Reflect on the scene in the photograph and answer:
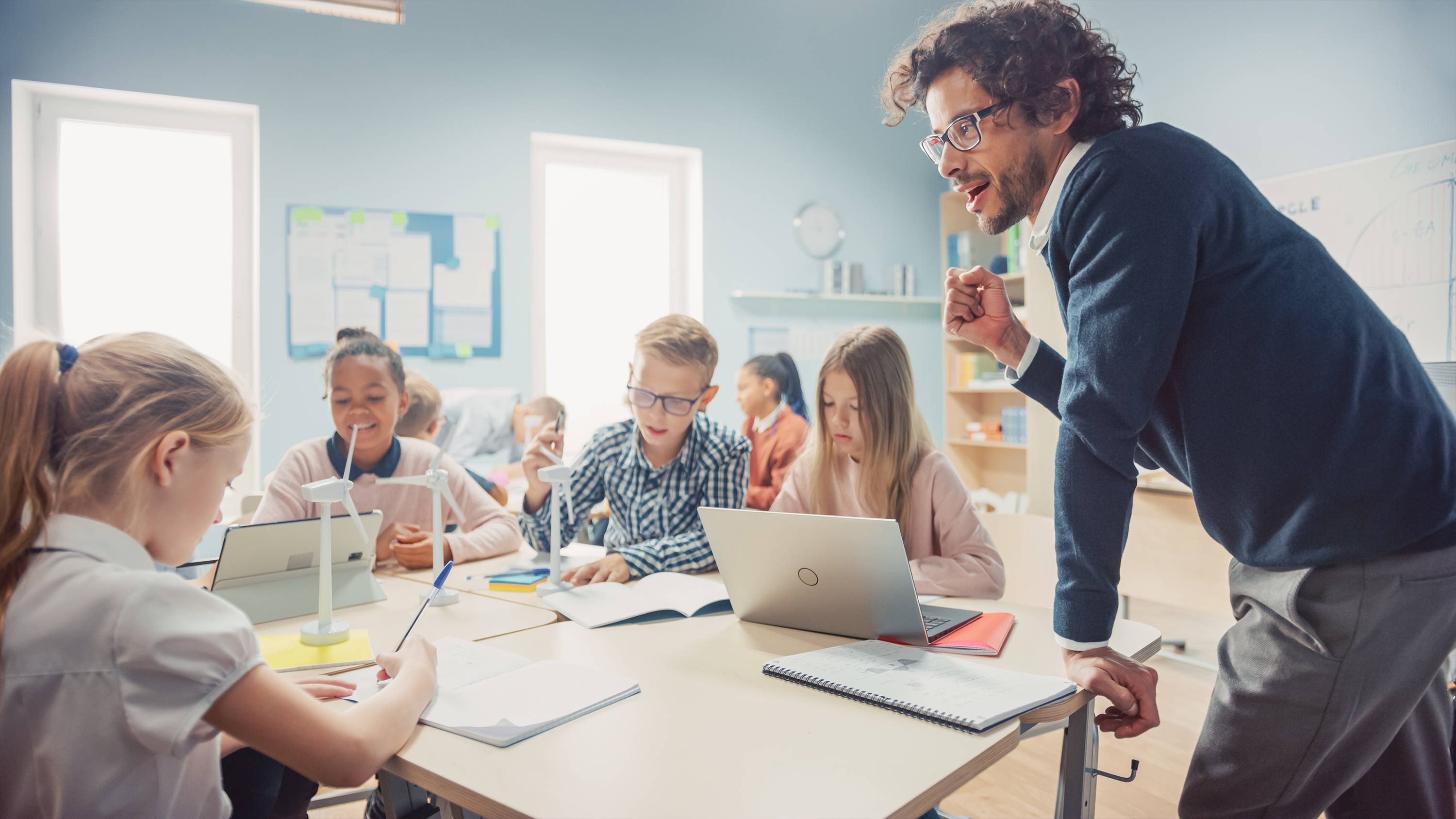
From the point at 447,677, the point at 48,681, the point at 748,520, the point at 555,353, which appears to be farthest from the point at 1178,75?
the point at 48,681

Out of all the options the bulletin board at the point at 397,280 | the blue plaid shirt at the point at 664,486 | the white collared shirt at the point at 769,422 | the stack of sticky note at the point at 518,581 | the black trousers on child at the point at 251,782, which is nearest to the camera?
the black trousers on child at the point at 251,782

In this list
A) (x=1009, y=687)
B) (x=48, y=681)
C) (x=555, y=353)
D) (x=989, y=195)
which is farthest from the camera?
(x=555, y=353)

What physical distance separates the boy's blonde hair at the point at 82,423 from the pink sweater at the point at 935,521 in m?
1.05

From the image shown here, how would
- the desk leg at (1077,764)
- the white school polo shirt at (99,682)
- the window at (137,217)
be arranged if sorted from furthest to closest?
the window at (137,217) → the desk leg at (1077,764) → the white school polo shirt at (99,682)

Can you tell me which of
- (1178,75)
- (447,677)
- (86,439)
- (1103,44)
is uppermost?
(1178,75)

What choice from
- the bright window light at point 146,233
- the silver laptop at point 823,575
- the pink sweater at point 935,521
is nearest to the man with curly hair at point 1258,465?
the silver laptop at point 823,575

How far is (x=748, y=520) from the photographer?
4.21 ft

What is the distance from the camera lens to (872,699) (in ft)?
3.30

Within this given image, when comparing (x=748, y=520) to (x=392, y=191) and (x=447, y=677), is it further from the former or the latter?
(x=392, y=191)

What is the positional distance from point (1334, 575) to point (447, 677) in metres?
1.04

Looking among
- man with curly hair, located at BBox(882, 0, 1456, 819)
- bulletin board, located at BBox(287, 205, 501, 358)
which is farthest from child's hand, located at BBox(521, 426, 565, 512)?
bulletin board, located at BBox(287, 205, 501, 358)

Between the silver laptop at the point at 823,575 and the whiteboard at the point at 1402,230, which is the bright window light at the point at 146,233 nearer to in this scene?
the silver laptop at the point at 823,575

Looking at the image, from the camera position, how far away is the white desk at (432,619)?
137cm

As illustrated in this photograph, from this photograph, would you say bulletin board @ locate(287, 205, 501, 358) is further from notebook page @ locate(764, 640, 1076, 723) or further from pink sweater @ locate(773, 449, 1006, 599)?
notebook page @ locate(764, 640, 1076, 723)
